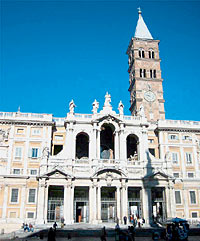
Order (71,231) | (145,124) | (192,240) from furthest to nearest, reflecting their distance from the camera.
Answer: (145,124), (71,231), (192,240)

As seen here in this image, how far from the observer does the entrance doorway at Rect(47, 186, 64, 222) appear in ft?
130

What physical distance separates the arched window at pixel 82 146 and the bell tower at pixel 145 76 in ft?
52.6

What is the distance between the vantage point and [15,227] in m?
37.4

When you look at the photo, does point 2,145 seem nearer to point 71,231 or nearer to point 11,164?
point 11,164

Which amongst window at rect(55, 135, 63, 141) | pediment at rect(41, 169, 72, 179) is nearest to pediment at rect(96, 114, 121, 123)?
window at rect(55, 135, 63, 141)

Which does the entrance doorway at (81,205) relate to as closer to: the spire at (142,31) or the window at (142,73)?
the window at (142,73)

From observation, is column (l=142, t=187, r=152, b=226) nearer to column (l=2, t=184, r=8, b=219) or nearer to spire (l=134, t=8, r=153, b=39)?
column (l=2, t=184, r=8, b=219)

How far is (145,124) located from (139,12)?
43.6m

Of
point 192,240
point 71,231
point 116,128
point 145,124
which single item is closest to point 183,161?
point 145,124

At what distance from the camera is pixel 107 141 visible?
160 feet

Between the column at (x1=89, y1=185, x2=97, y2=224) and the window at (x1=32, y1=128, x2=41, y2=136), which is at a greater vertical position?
the window at (x1=32, y1=128, x2=41, y2=136)

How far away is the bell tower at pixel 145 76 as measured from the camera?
58938mm

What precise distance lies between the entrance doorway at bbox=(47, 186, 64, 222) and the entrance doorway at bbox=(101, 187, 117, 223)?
6334mm

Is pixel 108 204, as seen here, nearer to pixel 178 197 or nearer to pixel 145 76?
pixel 178 197
